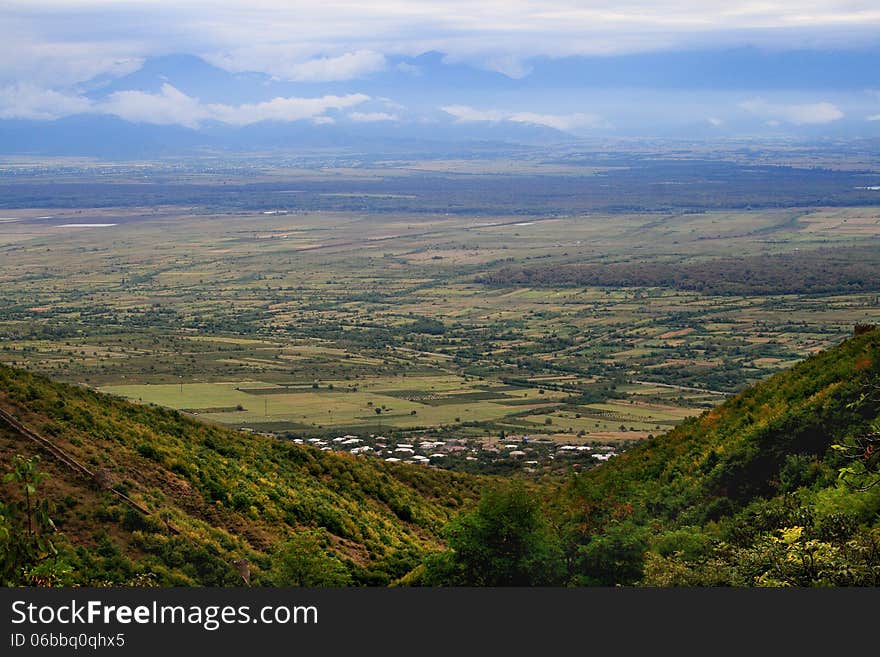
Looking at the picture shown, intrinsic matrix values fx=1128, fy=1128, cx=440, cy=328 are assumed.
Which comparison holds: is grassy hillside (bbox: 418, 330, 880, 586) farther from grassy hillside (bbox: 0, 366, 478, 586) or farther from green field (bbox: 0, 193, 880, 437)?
green field (bbox: 0, 193, 880, 437)

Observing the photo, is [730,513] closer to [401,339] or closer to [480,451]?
[480,451]

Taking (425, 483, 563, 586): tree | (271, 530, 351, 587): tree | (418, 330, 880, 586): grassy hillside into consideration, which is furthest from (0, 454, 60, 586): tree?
(418, 330, 880, 586): grassy hillside

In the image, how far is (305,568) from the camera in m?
23.2

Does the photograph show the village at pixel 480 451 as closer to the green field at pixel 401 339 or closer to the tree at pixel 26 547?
the green field at pixel 401 339

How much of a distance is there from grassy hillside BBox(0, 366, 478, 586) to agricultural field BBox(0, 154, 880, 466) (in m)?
34.4

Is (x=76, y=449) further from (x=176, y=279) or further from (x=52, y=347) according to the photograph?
(x=176, y=279)

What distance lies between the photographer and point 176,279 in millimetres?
169875

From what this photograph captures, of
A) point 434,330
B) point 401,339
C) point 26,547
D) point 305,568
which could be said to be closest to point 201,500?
point 305,568

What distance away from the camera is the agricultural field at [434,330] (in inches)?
3196

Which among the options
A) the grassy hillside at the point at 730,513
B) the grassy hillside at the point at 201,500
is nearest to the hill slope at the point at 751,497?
the grassy hillside at the point at 730,513

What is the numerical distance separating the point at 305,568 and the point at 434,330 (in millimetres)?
100947

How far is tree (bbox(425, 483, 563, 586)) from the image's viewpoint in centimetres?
2227

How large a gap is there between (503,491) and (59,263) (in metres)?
177

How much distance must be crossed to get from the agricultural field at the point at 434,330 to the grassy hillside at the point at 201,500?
3443 centimetres
